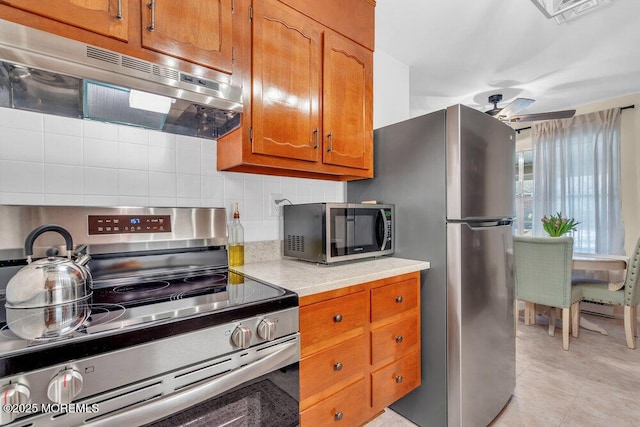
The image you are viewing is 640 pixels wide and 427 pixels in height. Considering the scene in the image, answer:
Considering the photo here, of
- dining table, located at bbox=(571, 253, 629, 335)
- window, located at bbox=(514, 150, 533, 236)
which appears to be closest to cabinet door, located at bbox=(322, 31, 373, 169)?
dining table, located at bbox=(571, 253, 629, 335)

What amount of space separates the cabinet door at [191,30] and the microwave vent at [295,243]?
2.88 feet

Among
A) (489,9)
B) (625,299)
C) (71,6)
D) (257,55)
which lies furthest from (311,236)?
(625,299)

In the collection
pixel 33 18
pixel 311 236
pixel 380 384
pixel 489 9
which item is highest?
Result: pixel 489 9

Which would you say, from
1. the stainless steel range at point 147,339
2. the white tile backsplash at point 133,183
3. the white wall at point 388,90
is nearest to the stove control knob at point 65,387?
the stainless steel range at point 147,339

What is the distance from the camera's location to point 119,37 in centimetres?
100

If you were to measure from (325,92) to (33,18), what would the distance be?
1.12 metres

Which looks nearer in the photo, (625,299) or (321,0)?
(321,0)

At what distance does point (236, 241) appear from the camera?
1.58m

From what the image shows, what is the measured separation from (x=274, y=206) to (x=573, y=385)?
233 centimetres

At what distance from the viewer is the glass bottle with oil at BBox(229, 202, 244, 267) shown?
156cm

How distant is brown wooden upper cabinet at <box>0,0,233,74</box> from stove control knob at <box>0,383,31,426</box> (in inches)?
37.6

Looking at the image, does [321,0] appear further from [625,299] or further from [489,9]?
[625,299]

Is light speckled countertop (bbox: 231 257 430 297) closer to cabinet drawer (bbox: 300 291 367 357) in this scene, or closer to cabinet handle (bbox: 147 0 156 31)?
cabinet drawer (bbox: 300 291 367 357)

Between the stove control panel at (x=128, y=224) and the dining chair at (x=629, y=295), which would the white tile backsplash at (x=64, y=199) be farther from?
the dining chair at (x=629, y=295)
